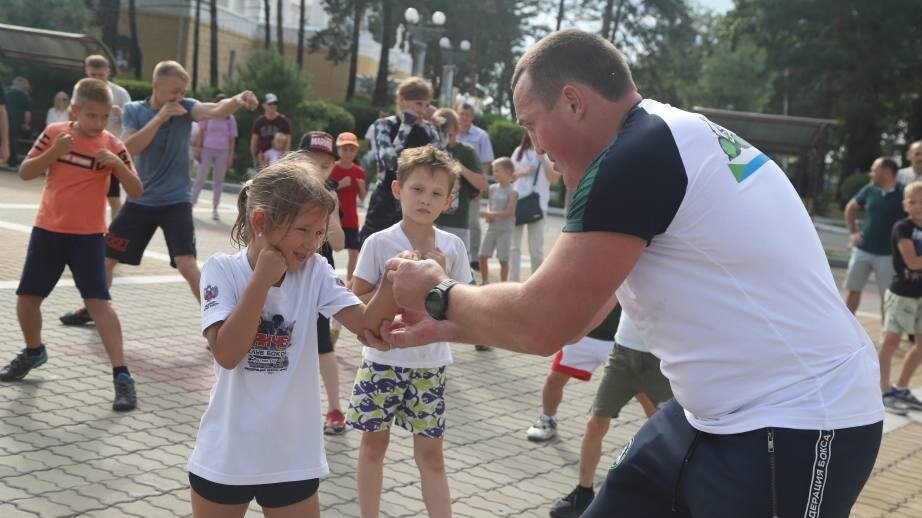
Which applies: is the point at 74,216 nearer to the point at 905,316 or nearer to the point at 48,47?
the point at 905,316

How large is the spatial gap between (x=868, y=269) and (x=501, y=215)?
3.76m

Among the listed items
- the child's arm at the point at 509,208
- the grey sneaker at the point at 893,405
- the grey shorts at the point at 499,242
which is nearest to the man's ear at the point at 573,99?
the grey sneaker at the point at 893,405

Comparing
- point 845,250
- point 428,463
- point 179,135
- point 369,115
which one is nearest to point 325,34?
point 369,115

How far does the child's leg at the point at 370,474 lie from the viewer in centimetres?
428

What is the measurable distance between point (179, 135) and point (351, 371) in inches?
83.4

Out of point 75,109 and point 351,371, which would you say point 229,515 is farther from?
point 351,371

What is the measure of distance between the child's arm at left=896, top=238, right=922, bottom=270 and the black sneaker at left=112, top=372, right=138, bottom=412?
223 inches

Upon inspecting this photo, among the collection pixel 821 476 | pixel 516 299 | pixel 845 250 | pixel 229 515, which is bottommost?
pixel 845 250

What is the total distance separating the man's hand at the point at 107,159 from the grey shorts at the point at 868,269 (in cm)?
731

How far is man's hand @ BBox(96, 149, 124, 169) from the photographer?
6.06 meters

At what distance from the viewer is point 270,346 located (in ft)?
10.5

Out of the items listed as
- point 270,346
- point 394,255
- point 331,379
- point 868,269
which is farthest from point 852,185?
point 270,346

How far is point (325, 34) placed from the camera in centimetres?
5603

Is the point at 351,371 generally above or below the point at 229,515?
below
